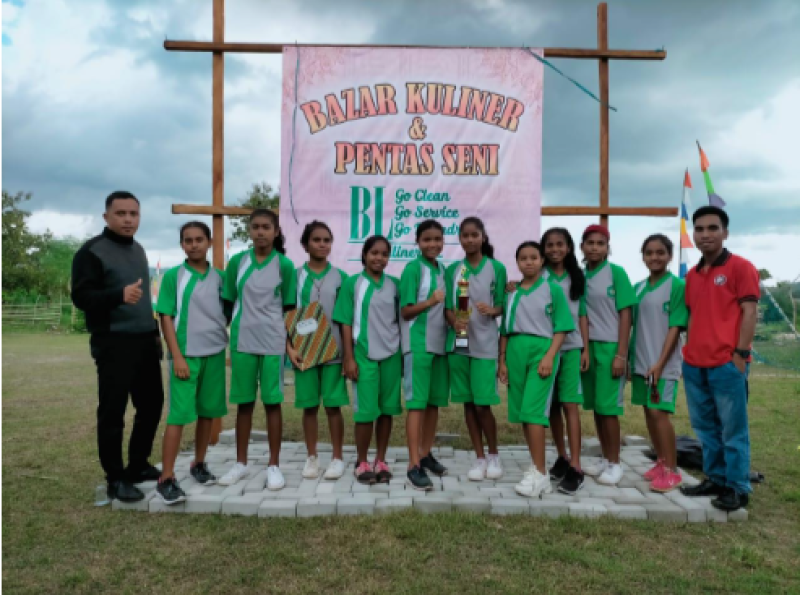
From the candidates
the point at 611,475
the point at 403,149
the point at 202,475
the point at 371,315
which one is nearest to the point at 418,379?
the point at 371,315

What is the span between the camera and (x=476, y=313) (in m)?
4.31

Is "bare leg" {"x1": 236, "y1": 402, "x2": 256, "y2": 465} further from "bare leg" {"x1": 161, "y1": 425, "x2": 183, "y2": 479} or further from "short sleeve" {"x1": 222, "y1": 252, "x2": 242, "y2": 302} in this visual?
"short sleeve" {"x1": 222, "y1": 252, "x2": 242, "y2": 302}

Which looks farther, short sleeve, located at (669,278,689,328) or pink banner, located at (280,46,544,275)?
pink banner, located at (280,46,544,275)

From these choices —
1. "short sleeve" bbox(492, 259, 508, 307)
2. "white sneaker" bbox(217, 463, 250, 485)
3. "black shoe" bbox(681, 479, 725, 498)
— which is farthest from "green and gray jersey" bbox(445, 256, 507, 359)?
"white sneaker" bbox(217, 463, 250, 485)

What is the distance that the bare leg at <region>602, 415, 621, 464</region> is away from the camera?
434 cm

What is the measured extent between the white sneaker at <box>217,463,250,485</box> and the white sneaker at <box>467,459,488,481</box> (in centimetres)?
160

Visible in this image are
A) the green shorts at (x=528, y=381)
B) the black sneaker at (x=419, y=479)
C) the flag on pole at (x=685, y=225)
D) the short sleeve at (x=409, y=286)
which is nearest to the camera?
the green shorts at (x=528, y=381)

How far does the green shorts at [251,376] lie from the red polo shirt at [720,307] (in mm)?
2717

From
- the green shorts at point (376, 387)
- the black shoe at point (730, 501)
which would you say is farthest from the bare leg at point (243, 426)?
the black shoe at point (730, 501)

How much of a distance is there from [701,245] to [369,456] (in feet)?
9.74

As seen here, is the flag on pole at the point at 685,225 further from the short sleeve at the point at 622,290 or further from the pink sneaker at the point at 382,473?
the pink sneaker at the point at 382,473

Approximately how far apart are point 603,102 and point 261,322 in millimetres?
3901

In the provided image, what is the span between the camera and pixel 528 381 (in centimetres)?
404

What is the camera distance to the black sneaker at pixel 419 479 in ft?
13.4
